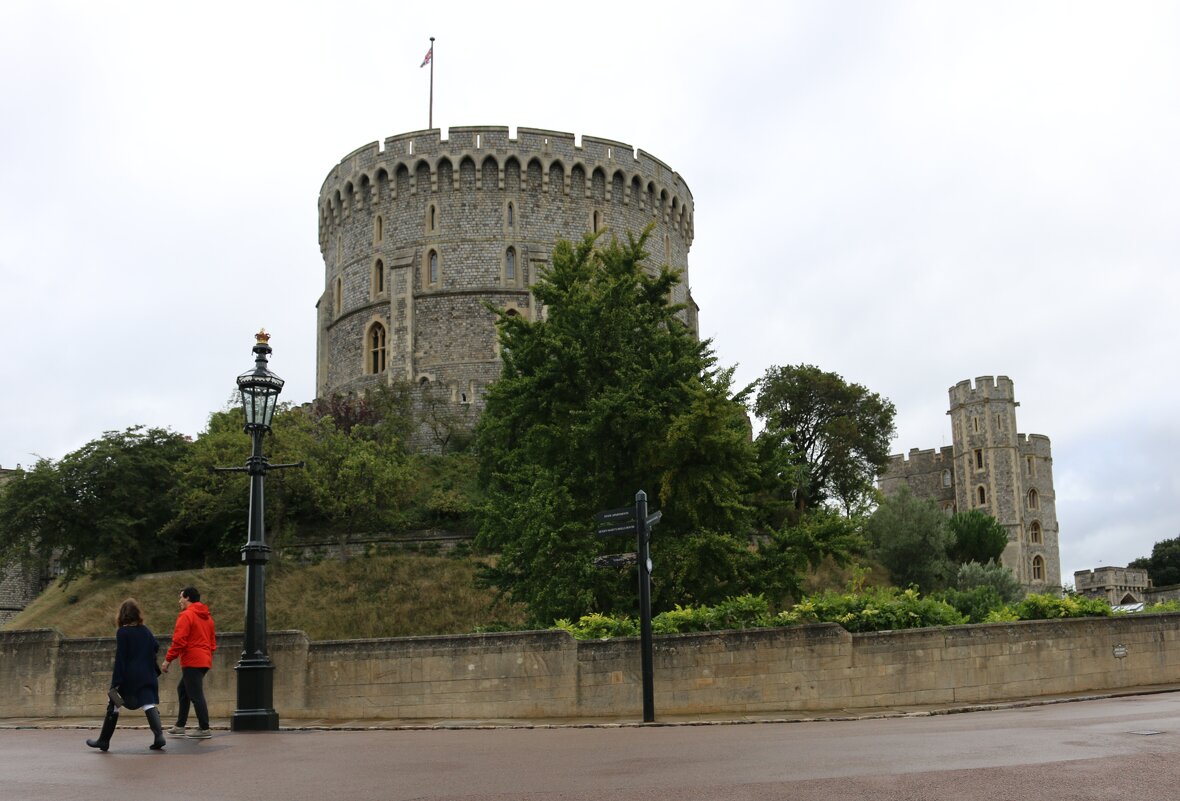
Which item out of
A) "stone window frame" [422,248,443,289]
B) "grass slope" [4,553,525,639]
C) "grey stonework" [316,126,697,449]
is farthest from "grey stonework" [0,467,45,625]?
"stone window frame" [422,248,443,289]

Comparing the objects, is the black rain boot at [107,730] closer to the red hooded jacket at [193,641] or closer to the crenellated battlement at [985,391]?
the red hooded jacket at [193,641]

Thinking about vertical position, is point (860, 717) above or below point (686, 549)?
below

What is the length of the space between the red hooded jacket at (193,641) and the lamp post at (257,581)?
1.62 meters

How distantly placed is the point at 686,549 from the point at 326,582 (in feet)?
72.3

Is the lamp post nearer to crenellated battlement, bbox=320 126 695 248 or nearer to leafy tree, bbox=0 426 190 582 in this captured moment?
leafy tree, bbox=0 426 190 582

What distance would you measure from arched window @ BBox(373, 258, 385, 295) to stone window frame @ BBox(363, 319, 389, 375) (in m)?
1.82

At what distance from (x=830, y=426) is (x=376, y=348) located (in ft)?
81.0

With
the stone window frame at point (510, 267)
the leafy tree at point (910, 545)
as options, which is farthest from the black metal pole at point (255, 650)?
the stone window frame at point (510, 267)

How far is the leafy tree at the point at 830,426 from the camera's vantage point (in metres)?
58.3

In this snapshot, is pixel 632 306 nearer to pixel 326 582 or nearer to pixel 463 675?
pixel 463 675

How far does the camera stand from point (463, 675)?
61.5 ft

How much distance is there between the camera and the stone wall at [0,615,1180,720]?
18.4 metres

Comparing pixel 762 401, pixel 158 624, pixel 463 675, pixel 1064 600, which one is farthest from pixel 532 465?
pixel 762 401

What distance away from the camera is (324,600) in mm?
41625
